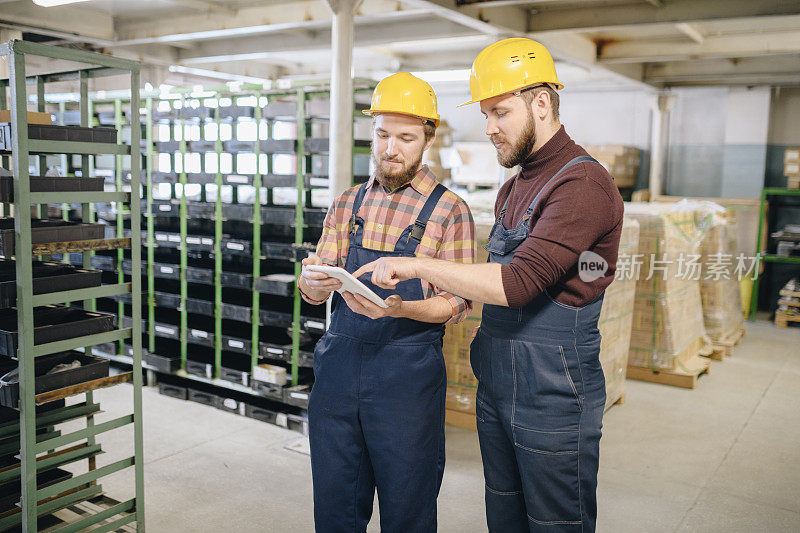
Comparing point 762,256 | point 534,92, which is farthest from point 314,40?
point 762,256

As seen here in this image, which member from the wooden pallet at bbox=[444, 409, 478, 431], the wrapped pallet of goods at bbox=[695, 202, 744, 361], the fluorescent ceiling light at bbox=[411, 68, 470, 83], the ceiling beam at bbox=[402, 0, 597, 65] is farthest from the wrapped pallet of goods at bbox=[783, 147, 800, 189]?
the wooden pallet at bbox=[444, 409, 478, 431]

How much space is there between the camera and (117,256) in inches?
241

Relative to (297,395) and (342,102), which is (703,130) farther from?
(297,395)

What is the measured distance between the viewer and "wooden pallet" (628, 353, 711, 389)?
20.3 ft

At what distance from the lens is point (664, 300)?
6.04 m

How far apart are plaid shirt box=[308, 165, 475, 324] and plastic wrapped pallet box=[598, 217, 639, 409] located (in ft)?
9.46

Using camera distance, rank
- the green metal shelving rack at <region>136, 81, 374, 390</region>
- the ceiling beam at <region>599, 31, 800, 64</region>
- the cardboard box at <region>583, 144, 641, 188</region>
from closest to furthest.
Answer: the green metal shelving rack at <region>136, 81, 374, 390</region>
the ceiling beam at <region>599, 31, 800, 64</region>
the cardboard box at <region>583, 144, 641, 188</region>

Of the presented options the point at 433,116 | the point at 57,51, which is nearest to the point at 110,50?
the point at 57,51

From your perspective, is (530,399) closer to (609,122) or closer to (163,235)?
(163,235)

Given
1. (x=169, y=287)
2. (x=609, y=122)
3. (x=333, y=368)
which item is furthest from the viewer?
(x=609, y=122)

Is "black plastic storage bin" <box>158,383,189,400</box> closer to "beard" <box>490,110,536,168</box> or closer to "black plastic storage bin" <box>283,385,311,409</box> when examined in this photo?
"black plastic storage bin" <box>283,385,311,409</box>

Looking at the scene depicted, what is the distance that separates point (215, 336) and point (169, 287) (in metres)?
1.07

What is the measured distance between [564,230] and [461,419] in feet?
11.2

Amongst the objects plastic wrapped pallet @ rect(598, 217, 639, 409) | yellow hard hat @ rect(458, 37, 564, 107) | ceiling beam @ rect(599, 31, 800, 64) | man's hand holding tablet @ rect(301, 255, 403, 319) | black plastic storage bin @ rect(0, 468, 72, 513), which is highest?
ceiling beam @ rect(599, 31, 800, 64)
